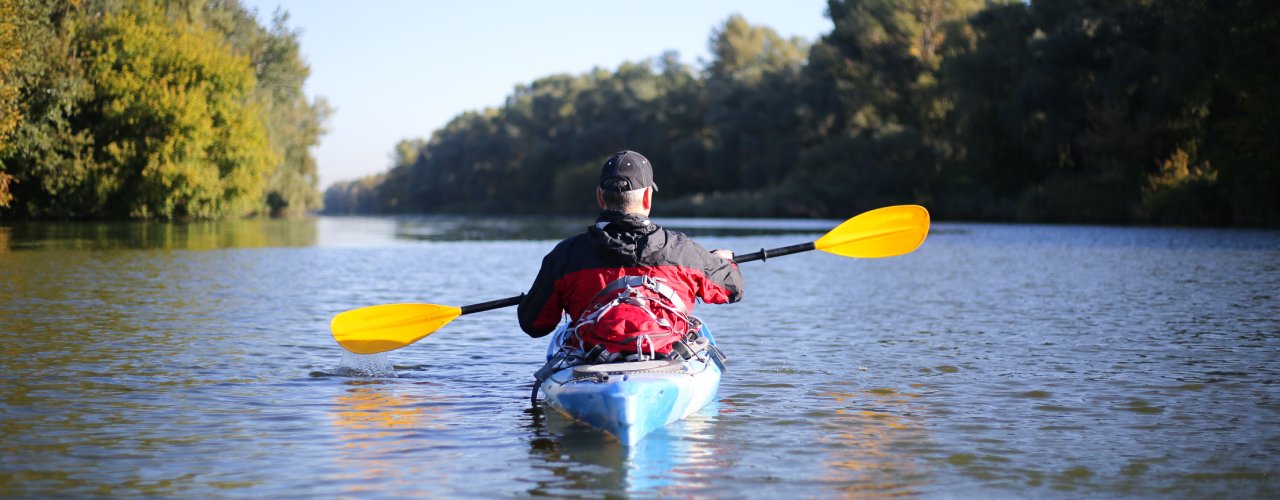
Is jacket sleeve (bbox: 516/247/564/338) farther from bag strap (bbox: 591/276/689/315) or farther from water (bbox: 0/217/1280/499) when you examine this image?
water (bbox: 0/217/1280/499)

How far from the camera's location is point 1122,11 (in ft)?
141

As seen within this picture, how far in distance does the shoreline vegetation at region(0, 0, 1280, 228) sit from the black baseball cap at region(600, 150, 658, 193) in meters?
23.7

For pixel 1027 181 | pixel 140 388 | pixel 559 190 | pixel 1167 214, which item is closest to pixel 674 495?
pixel 140 388

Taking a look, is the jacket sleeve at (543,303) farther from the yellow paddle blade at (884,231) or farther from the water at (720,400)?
the yellow paddle blade at (884,231)

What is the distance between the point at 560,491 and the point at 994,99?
47.5 m

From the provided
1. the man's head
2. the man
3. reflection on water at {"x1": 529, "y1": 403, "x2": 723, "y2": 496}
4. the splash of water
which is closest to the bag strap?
the man

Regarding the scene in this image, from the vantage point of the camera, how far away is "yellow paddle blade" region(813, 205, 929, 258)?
9.60m

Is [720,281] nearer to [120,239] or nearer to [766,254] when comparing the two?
[766,254]

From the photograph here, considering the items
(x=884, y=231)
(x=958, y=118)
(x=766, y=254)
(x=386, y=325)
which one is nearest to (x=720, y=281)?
(x=766, y=254)

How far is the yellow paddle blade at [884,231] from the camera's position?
9.60 meters

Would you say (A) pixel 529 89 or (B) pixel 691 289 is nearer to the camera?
(B) pixel 691 289

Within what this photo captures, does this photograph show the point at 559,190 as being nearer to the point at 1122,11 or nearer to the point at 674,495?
the point at 1122,11

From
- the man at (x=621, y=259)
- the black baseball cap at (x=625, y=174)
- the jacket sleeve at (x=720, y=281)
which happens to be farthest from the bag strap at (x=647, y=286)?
the black baseball cap at (x=625, y=174)

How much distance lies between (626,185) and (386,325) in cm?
256
